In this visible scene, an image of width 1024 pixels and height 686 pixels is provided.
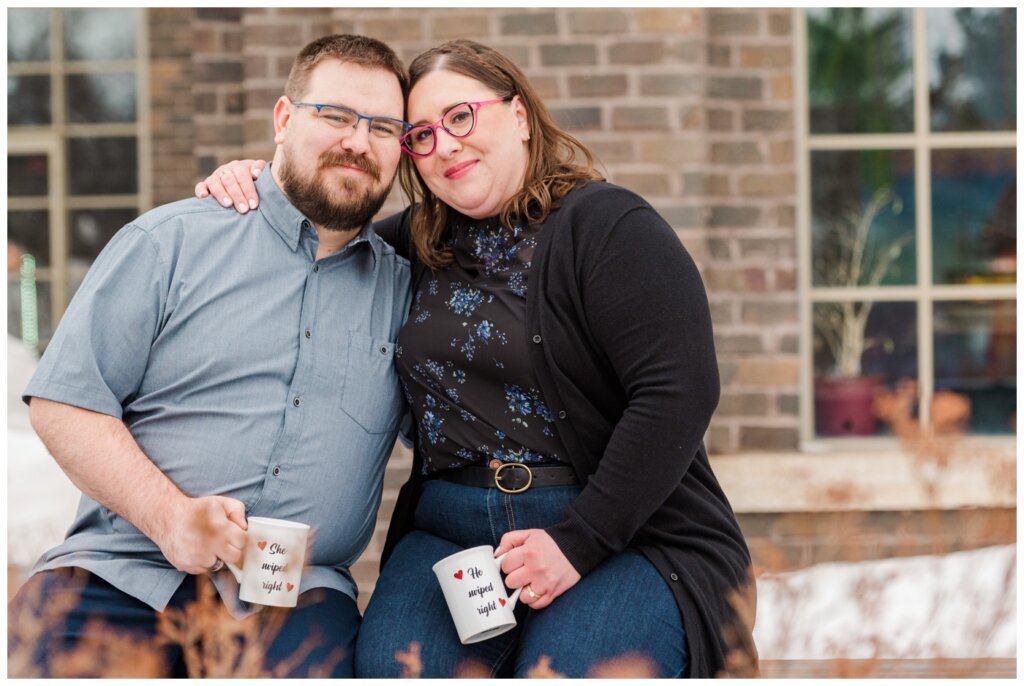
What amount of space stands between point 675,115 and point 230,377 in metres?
1.88

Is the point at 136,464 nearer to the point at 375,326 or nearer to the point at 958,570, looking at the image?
the point at 375,326

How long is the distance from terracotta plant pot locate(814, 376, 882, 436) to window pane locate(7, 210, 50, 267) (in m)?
3.28

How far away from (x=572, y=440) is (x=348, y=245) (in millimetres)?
706

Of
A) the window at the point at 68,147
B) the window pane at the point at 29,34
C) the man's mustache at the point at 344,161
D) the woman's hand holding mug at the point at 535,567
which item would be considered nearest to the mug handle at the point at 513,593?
the woman's hand holding mug at the point at 535,567

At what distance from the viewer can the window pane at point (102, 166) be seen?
4.39 meters

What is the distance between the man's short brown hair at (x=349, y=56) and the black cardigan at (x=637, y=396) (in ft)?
1.71

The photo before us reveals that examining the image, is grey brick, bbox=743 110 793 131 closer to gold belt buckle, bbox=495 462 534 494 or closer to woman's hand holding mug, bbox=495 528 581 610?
gold belt buckle, bbox=495 462 534 494

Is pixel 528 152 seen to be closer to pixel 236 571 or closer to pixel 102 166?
pixel 236 571

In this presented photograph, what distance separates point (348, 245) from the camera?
7.66 feet

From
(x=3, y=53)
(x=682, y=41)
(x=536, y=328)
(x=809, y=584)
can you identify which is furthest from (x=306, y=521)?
(x=682, y=41)

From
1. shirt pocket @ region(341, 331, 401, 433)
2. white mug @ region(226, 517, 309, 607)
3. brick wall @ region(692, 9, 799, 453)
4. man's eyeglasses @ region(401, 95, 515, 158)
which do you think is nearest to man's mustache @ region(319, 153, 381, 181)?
man's eyeglasses @ region(401, 95, 515, 158)

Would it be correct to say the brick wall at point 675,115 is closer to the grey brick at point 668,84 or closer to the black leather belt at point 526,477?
the grey brick at point 668,84

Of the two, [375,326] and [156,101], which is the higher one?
[156,101]

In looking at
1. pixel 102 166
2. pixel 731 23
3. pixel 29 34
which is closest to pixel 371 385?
pixel 731 23
